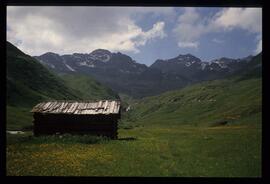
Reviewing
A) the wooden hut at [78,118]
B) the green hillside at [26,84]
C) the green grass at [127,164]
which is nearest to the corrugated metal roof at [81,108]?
the wooden hut at [78,118]

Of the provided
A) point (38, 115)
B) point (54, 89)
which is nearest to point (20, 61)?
point (54, 89)

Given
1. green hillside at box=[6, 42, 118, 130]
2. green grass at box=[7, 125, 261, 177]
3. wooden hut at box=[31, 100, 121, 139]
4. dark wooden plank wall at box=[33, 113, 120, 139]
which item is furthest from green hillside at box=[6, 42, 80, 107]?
A: green grass at box=[7, 125, 261, 177]

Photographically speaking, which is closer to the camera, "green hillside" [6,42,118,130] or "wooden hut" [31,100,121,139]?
"wooden hut" [31,100,121,139]

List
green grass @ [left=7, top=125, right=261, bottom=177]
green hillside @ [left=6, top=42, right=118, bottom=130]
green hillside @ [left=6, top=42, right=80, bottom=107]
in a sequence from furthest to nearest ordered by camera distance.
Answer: green hillside @ [left=6, top=42, right=80, bottom=107], green hillside @ [left=6, top=42, right=118, bottom=130], green grass @ [left=7, top=125, right=261, bottom=177]

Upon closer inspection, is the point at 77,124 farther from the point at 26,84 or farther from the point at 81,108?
the point at 26,84

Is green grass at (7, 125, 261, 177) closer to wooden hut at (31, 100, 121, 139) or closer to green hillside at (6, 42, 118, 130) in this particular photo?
wooden hut at (31, 100, 121, 139)

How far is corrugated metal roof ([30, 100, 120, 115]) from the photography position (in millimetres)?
33344

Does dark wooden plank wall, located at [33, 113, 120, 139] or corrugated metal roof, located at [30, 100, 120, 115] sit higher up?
corrugated metal roof, located at [30, 100, 120, 115]

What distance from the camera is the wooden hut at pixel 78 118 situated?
3334 cm

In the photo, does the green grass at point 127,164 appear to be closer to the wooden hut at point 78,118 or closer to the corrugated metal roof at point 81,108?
the wooden hut at point 78,118
